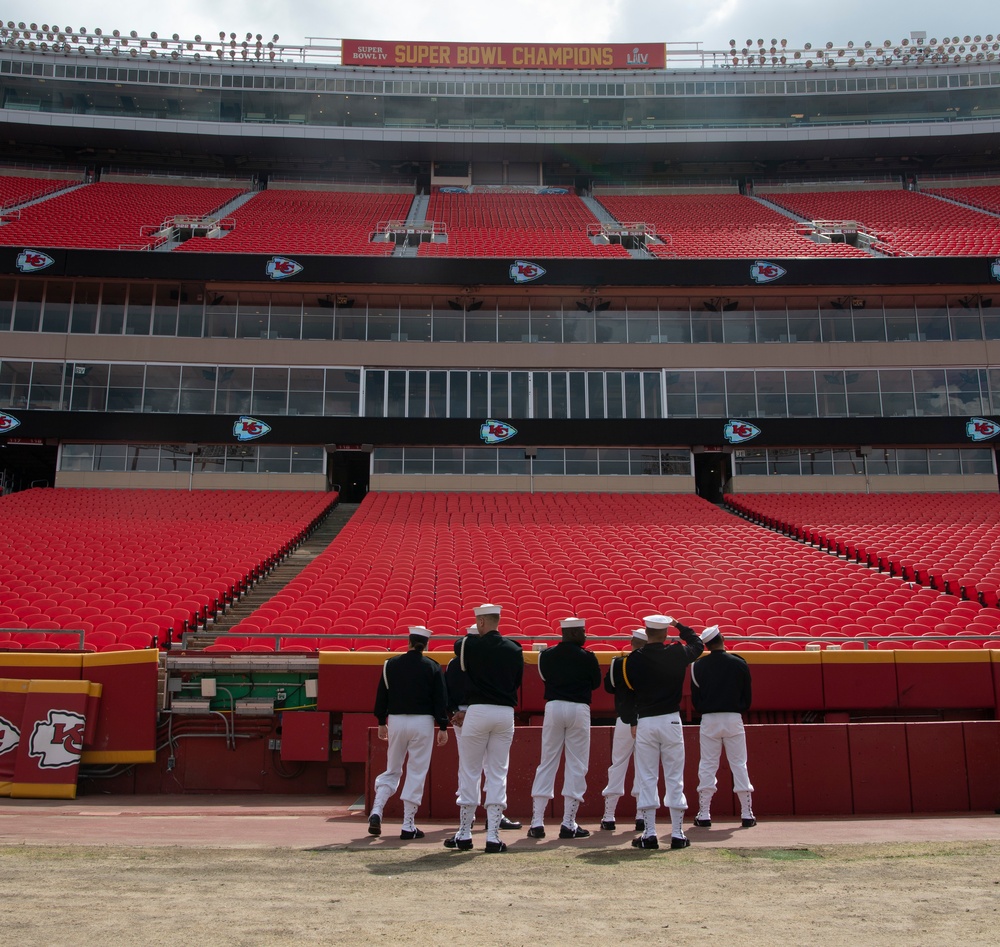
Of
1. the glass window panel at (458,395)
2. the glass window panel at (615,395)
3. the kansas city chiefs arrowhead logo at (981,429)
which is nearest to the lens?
the kansas city chiefs arrowhead logo at (981,429)

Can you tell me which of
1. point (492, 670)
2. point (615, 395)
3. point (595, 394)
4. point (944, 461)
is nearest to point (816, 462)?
point (944, 461)

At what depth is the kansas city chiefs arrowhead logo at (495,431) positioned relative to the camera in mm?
27250

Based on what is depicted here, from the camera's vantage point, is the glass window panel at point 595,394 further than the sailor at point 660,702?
Yes

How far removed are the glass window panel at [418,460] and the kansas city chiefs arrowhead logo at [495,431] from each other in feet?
7.07

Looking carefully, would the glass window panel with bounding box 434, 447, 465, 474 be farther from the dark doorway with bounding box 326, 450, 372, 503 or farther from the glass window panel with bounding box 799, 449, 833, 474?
the glass window panel with bounding box 799, 449, 833, 474

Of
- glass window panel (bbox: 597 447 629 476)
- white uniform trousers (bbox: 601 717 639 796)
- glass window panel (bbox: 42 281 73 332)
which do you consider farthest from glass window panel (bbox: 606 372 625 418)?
white uniform trousers (bbox: 601 717 639 796)

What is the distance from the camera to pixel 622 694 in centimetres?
623

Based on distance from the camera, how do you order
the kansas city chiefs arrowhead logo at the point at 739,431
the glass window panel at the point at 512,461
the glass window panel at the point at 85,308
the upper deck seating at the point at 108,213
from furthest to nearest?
the upper deck seating at the point at 108,213
the glass window panel at the point at 85,308
the glass window panel at the point at 512,461
the kansas city chiefs arrowhead logo at the point at 739,431

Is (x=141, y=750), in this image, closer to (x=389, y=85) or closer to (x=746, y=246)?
(x=746, y=246)

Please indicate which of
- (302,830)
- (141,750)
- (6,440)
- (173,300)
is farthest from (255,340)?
(302,830)

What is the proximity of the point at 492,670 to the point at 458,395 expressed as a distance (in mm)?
22987

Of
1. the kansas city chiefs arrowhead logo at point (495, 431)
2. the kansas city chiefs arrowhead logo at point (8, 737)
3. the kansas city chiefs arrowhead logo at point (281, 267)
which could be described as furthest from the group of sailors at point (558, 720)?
the kansas city chiefs arrowhead logo at point (281, 267)

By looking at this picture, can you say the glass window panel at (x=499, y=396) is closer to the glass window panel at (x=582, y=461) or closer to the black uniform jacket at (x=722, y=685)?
the glass window panel at (x=582, y=461)

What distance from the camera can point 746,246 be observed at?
31.3 m
